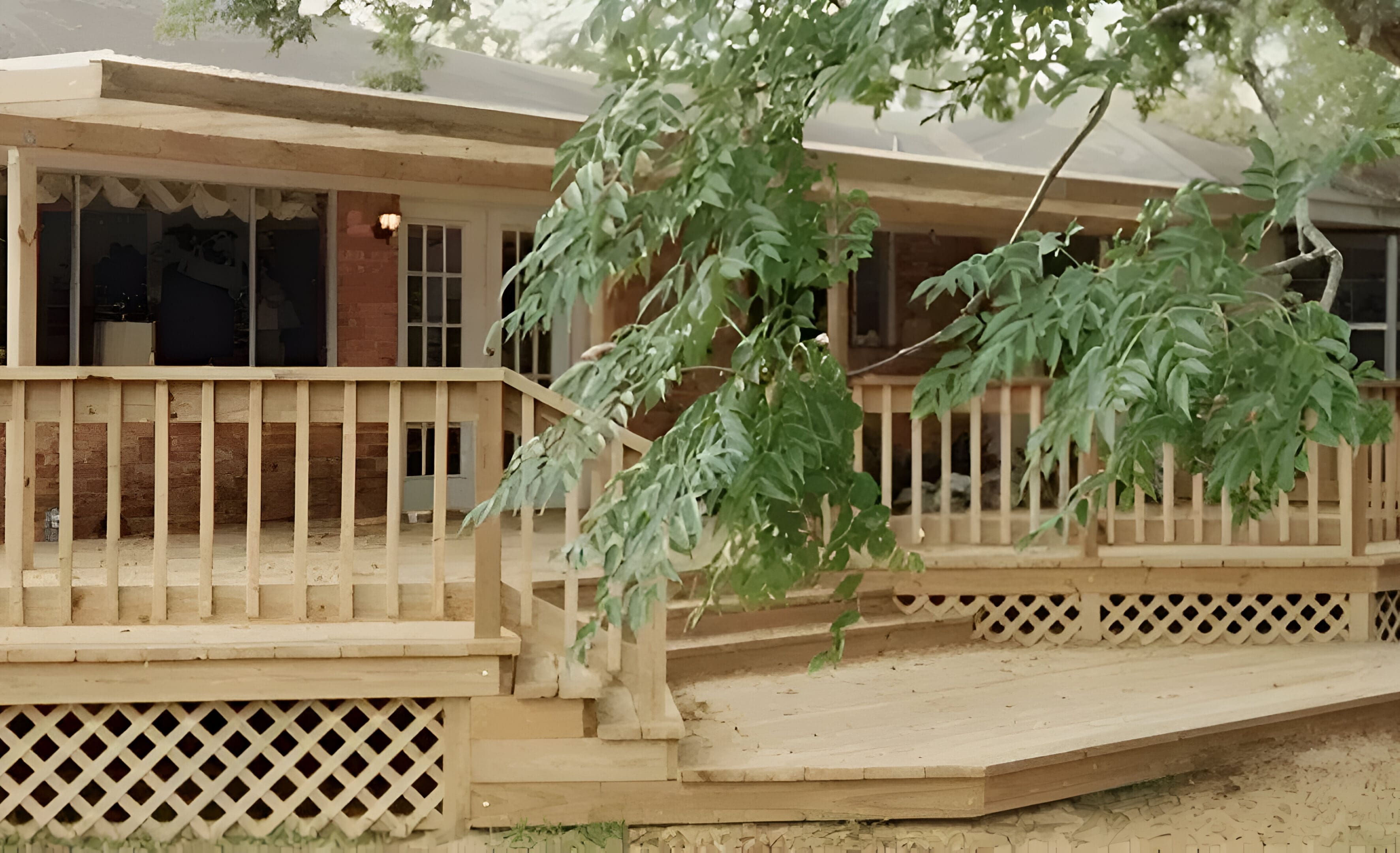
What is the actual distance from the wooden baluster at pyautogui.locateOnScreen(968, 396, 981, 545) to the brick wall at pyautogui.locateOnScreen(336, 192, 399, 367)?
12.4 feet

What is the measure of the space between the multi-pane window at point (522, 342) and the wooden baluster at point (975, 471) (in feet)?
10.2

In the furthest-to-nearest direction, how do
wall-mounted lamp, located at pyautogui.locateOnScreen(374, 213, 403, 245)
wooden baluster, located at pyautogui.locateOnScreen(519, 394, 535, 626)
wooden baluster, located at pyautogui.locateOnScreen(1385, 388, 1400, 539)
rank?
1. wall-mounted lamp, located at pyautogui.locateOnScreen(374, 213, 403, 245)
2. wooden baluster, located at pyautogui.locateOnScreen(1385, 388, 1400, 539)
3. wooden baluster, located at pyautogui.locateOnScreen(519, 394, 535, 626)

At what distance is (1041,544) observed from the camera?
258 inches

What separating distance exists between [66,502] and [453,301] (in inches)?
171

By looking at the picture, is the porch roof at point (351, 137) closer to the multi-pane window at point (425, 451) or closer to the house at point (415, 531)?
the house at point (415, 531)

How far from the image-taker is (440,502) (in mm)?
3770

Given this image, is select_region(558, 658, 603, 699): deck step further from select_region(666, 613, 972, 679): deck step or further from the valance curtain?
the valance curtain

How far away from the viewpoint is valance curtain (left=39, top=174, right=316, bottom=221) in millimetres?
6895

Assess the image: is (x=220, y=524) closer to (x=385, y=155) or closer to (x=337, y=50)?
(x=385, y=155)

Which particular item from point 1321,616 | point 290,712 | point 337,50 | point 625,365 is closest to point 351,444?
point 290,712

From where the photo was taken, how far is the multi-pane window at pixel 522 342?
26.0ft

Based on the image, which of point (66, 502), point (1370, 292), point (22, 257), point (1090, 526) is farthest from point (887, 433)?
point (1370, 292)

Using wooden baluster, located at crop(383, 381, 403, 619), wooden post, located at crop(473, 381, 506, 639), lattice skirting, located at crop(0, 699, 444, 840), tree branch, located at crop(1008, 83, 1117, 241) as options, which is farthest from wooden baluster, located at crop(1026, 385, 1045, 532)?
lattice skirting, located at crop(0, 699, 444, 840)

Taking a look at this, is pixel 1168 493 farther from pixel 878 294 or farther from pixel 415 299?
pixel 415 299
